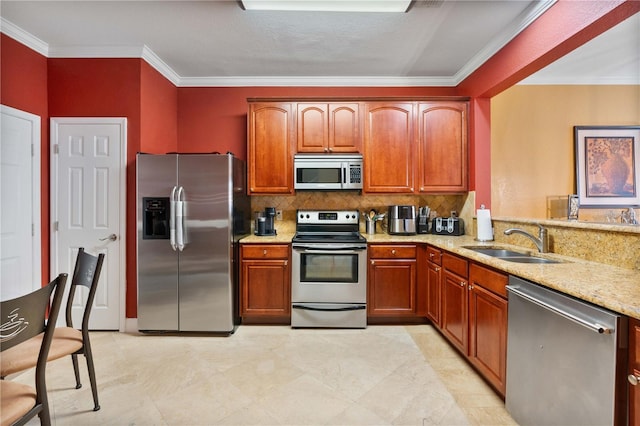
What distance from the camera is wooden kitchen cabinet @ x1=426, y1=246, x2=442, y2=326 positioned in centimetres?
292

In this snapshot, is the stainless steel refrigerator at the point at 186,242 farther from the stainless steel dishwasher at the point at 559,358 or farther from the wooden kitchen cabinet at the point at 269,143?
the stainless steel dishwasher at the point at 559,358

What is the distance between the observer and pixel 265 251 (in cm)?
324

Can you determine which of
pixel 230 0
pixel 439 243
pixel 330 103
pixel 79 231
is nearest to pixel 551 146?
pixel 439 243

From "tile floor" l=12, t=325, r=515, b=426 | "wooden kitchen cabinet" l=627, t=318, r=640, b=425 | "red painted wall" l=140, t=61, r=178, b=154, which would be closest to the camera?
"wooden kitchen cabinet" l=627, t=318, r=640, b=425

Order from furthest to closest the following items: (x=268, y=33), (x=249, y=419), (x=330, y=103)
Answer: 1. (x=330, y=103)
2. (x=268, y=33)
3. (x=249, y=419)

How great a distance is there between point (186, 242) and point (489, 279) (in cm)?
252

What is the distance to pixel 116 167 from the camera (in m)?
3.06

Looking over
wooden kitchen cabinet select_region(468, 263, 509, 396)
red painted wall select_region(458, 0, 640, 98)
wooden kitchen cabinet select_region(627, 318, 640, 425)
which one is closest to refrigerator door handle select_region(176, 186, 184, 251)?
wooden kitchen cabinet select_region(468, 263, 509, 396)

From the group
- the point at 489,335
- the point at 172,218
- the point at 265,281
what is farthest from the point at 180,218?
the point at 489,335

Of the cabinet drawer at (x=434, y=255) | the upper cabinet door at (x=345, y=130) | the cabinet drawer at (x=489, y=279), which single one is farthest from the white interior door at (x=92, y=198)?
the cabinet drawer at (x=489, y=279)

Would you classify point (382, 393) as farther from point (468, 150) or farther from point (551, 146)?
point (551, 146)

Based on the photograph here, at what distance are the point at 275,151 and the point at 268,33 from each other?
1151mm

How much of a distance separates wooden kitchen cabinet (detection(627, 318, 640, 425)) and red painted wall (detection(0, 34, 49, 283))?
4.15 meters

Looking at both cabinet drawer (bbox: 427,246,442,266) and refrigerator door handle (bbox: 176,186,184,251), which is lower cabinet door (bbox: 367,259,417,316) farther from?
refrigerator door handle (bbox: 176,186,184,251)
